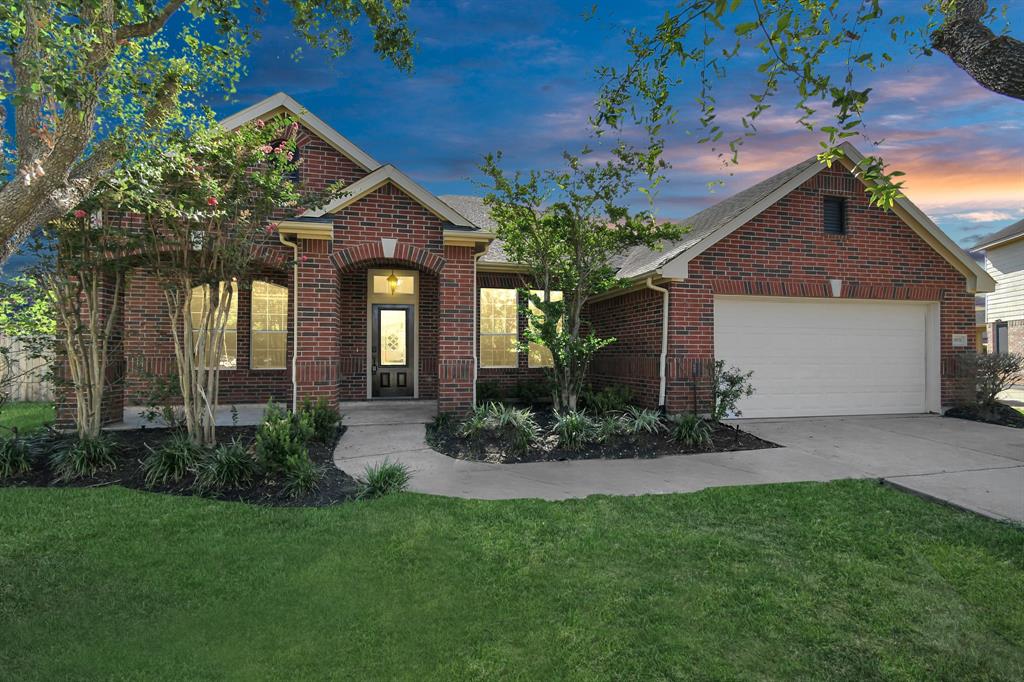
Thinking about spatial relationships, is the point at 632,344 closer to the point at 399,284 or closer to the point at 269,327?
the point at 399,284

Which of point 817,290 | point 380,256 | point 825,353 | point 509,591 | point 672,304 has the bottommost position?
point 509,591

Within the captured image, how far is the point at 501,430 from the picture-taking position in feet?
27.5

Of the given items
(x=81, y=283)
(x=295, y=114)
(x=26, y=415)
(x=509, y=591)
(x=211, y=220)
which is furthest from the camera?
(x=26, y=415)

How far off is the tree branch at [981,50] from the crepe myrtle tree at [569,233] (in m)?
4.97

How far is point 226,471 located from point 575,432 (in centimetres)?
440

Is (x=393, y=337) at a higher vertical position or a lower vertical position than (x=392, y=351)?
higher

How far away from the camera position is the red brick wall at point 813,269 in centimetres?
1037

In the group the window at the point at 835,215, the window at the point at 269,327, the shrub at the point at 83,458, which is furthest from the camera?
the window at the point at 269,327

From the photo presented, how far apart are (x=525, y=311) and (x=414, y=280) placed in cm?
439

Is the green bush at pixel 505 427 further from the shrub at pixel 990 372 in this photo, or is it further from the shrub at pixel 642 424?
the shrub at pixel 990 372

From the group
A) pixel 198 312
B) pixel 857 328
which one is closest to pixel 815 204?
pixel 857 328

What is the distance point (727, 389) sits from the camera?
32.3ft

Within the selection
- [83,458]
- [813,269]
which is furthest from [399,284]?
[813,269]

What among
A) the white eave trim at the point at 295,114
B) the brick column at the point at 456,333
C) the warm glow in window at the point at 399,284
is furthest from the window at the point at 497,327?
the white eave trim at the point at 295,114
